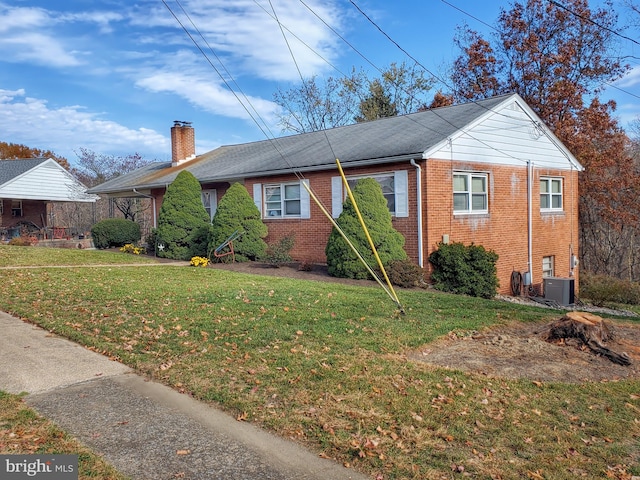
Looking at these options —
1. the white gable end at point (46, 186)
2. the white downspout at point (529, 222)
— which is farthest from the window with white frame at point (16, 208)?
the white downspout at point (529, 222)

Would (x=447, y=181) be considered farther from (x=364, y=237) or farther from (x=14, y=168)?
(x=14, y=168)

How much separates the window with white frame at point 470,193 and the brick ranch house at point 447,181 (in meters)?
0.03

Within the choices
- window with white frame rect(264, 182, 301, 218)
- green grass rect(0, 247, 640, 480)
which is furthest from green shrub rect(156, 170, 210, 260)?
green grass rect(0, 247, 640, 480)

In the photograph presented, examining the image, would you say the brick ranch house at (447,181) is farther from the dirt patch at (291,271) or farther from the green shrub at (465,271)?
the dirt patch at (291,271)

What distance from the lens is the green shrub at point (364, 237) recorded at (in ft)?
46.9

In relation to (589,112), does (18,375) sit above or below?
below

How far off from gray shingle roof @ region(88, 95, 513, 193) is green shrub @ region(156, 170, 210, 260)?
147cm

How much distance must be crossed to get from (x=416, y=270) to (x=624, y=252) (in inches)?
861

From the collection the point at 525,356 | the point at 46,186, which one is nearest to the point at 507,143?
the point at 525,356

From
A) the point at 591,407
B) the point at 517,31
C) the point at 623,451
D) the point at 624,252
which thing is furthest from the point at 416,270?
the point at 624,252

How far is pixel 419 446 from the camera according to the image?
14.8ft

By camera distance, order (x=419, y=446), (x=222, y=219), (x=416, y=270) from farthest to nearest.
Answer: (x=222, y=219) → (x=416, y=270) → (x=419, y=446)

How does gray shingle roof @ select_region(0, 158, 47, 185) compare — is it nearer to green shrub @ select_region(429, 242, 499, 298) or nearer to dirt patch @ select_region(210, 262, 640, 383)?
green shrub @ select_region(429, 242, 499, 298)

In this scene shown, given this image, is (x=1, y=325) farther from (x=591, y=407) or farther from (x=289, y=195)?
(x=289, y=195)
